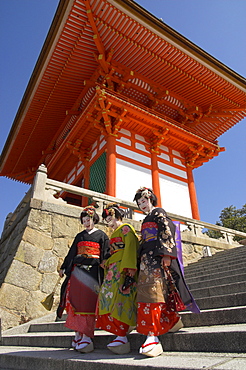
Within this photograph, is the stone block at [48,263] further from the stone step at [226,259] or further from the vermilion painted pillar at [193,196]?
the vermilion painted pillar at [193,196]

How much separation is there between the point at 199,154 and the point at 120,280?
28.5ft

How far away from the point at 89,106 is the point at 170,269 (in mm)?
7057

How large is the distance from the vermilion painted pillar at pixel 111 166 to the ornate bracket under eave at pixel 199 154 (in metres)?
3.21

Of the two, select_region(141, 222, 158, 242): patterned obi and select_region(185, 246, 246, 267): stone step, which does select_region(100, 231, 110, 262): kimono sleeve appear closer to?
select_region(141, 222, 158, 242): patterned obi

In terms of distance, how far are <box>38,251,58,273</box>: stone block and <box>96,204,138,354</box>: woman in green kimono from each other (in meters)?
2.73

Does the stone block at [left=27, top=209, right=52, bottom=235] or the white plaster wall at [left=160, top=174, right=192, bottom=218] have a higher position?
the white plaster wall at [left=160, top=174, right=192, bottom=218]

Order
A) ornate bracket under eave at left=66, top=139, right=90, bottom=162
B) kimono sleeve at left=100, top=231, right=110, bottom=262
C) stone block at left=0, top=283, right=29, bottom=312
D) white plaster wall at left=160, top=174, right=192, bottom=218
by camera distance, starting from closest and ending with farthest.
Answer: kimono sleeve at left=100, top=231, right=110, bottom=262 < stone block at left=0, top=283, right=29, bottom=312 < white plaster wall at left=160, top=174, right=192, bottom=218 < ornate bracket under eave at left=66, top=139, right=90, bottom=162

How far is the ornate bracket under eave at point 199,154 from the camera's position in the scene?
10.4 metres

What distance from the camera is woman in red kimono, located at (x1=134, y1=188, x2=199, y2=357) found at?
85.4 inches

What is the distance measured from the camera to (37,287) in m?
4.89

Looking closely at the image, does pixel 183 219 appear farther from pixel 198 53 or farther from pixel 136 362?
pixel 136 362

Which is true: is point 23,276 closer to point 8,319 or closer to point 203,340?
point 8,319

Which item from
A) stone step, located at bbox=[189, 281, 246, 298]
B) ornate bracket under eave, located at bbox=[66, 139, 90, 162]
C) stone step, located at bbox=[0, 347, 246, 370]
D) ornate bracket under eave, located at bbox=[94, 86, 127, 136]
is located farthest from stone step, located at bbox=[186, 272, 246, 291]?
ornate bracket under eave, located at bbox=[66, 139, 90, 162]

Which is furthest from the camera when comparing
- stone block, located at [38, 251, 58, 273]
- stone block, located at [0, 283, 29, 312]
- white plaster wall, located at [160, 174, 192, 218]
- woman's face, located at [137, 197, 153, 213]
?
white plaster wall, located at [160, 174, 192, 218]
